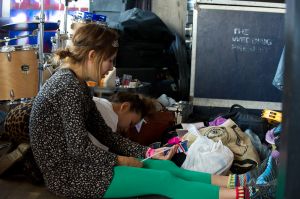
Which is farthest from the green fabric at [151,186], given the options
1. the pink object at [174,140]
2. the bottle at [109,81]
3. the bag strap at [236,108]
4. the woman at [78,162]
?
the bottle at [109,81]

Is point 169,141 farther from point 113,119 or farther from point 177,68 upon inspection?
point 177,68

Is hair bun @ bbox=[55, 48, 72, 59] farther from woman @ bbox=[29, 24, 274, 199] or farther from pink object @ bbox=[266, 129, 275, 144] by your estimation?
pink object @ bbox=[266, 129, 275, 144]

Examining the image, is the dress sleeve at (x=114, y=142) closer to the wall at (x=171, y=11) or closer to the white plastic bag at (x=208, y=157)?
the white plastic bag at (x=208, y=157)

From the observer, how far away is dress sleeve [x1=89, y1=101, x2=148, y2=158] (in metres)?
2.30

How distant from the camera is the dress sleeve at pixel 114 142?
7.56 feet

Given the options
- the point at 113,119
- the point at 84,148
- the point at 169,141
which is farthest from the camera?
the point at 169,141

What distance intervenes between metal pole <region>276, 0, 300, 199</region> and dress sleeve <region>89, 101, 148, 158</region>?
1.59m

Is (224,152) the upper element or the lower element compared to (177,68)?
lower

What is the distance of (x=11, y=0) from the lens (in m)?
5.54

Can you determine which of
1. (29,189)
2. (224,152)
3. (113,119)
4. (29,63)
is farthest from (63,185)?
(29,63)

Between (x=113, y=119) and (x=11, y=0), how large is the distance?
137 inches

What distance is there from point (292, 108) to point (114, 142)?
168cm

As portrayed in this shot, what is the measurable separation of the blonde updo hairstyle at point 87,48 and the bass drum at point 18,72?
1699 millimetres

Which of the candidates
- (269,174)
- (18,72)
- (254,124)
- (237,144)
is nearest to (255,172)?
(269,174)
